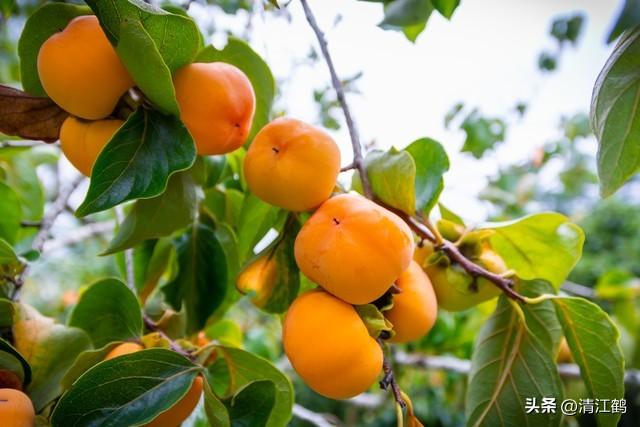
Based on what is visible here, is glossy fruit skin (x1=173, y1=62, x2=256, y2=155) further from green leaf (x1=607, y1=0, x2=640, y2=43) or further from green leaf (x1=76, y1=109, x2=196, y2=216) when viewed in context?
green leaf (x1=607, y1=0, x2=640, y2=43)

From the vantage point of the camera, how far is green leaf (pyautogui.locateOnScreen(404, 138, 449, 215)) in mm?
777

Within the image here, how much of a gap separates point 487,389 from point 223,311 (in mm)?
463

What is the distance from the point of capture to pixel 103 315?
78cm

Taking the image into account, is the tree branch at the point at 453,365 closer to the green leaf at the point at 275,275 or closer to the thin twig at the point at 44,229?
the green leaf at the point at 275,275

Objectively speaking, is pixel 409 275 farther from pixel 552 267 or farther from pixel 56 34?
pixel 56 34

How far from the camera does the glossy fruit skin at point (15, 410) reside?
569 mm

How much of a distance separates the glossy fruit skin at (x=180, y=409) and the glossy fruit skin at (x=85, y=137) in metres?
0.29

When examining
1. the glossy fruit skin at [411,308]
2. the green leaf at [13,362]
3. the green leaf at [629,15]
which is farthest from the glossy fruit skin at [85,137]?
the green leaf at [629,15]

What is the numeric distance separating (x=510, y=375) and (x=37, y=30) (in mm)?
757

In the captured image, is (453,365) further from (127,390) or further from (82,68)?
(82,68)

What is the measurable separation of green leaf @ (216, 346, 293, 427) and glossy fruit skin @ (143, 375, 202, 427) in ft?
0.29

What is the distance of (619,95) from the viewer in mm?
631

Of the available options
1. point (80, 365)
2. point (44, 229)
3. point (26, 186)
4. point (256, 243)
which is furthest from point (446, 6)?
point (26, 186)

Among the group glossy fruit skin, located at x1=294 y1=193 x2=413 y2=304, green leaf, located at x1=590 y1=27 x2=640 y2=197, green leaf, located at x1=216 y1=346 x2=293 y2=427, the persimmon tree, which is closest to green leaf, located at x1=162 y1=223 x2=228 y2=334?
the persimmon tree
